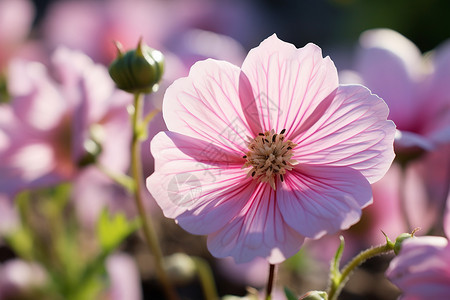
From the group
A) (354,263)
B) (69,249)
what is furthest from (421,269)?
(69,249)

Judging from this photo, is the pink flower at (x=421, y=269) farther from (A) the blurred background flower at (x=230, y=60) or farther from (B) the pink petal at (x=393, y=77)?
(B) the pink petal at (x=393, y=77)

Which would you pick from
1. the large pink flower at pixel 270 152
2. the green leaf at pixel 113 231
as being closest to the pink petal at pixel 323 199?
the large pink flower at pixel 270 152

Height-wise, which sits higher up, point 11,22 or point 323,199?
point 11,22

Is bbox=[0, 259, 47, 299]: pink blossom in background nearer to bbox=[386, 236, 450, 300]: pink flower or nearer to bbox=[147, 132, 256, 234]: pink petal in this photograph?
bbox=[147, 132, 256, 234]: pink petal

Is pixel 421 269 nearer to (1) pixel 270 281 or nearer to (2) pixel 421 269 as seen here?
(2) pixel 421 269

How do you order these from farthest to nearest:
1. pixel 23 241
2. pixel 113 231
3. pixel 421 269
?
1. pixel 23 241
2. pixel 113 231
3. pixel 421 269

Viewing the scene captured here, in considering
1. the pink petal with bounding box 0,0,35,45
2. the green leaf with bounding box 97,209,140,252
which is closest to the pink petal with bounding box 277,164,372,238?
the green leaf with bounding box 97,209,140,252

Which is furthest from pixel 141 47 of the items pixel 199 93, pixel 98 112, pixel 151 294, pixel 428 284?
pixel 151 294
